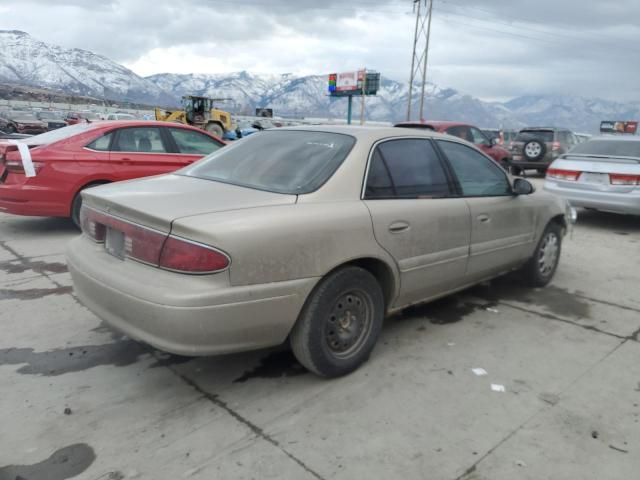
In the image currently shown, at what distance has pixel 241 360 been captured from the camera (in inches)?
132

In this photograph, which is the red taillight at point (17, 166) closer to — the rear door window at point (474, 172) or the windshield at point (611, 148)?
the rear door window at point (474, 172)

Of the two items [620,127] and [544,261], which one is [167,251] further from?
[620,127]

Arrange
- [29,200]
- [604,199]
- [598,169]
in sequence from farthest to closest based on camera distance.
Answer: [598,169] → [604,199] → [29,200]

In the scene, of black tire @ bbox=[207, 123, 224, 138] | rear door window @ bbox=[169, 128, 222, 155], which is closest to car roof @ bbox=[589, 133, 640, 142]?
rear door window @ bbox=[169, 128, 222, 155]

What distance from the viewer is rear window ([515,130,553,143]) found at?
50.1 ft

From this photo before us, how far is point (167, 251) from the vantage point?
2568mm

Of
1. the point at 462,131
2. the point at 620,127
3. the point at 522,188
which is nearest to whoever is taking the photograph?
the point at 522,188

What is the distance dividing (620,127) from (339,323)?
167 ft

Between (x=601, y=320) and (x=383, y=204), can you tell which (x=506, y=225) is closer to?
(x=601, y=320)

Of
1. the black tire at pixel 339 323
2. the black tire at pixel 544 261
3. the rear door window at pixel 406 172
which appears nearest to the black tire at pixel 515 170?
the black tire at pixel 544 261

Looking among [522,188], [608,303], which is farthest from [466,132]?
[522,188]

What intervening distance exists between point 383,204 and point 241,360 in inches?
55.2

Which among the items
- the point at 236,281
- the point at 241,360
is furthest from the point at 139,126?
the point at 236,281

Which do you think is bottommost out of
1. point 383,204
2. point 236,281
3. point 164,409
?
point 164,409
